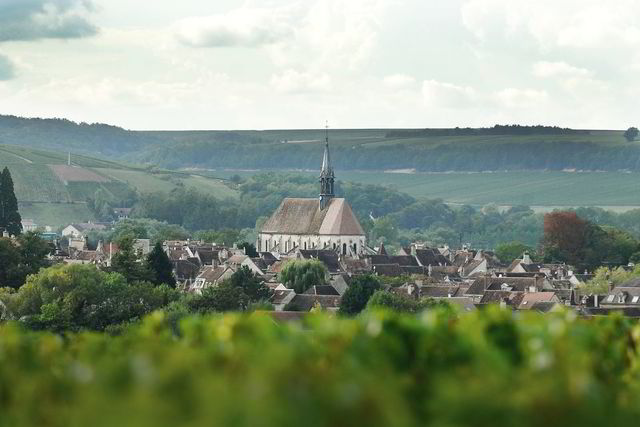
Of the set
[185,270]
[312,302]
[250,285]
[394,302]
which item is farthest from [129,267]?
[185,270]

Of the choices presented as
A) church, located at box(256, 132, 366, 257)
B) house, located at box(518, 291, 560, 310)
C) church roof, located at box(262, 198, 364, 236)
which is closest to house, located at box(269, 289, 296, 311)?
house, located at box(518, 291, 560, 310)

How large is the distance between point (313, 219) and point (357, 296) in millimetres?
80382

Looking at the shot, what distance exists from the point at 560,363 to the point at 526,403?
275 centimetres

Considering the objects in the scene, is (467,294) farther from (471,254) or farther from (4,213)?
(471,254)

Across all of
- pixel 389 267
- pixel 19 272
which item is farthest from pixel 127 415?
pixel 389 267

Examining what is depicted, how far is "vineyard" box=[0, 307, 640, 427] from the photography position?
13.4 m

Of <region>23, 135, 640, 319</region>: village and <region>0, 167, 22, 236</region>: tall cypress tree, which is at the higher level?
<region>0, 167, 22, 236</region>: tall cypress tree

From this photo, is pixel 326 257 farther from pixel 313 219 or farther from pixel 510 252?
pixel 510 252

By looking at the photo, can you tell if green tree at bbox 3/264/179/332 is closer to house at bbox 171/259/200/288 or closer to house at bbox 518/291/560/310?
house at bbox 518/291/560/310

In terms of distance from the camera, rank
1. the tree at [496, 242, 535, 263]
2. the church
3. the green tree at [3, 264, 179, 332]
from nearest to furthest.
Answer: the green tree at [3, 264, 179, 332], the church, the tree at [496, 242, 535, 263]

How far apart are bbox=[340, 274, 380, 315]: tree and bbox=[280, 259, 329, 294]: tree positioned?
10823mm

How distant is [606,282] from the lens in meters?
115

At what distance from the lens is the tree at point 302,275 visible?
4343 inches

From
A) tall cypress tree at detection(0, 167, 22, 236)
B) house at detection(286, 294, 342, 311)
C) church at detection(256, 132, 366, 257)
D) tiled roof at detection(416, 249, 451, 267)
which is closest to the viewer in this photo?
house at detection(286, 294, 342, 311)
